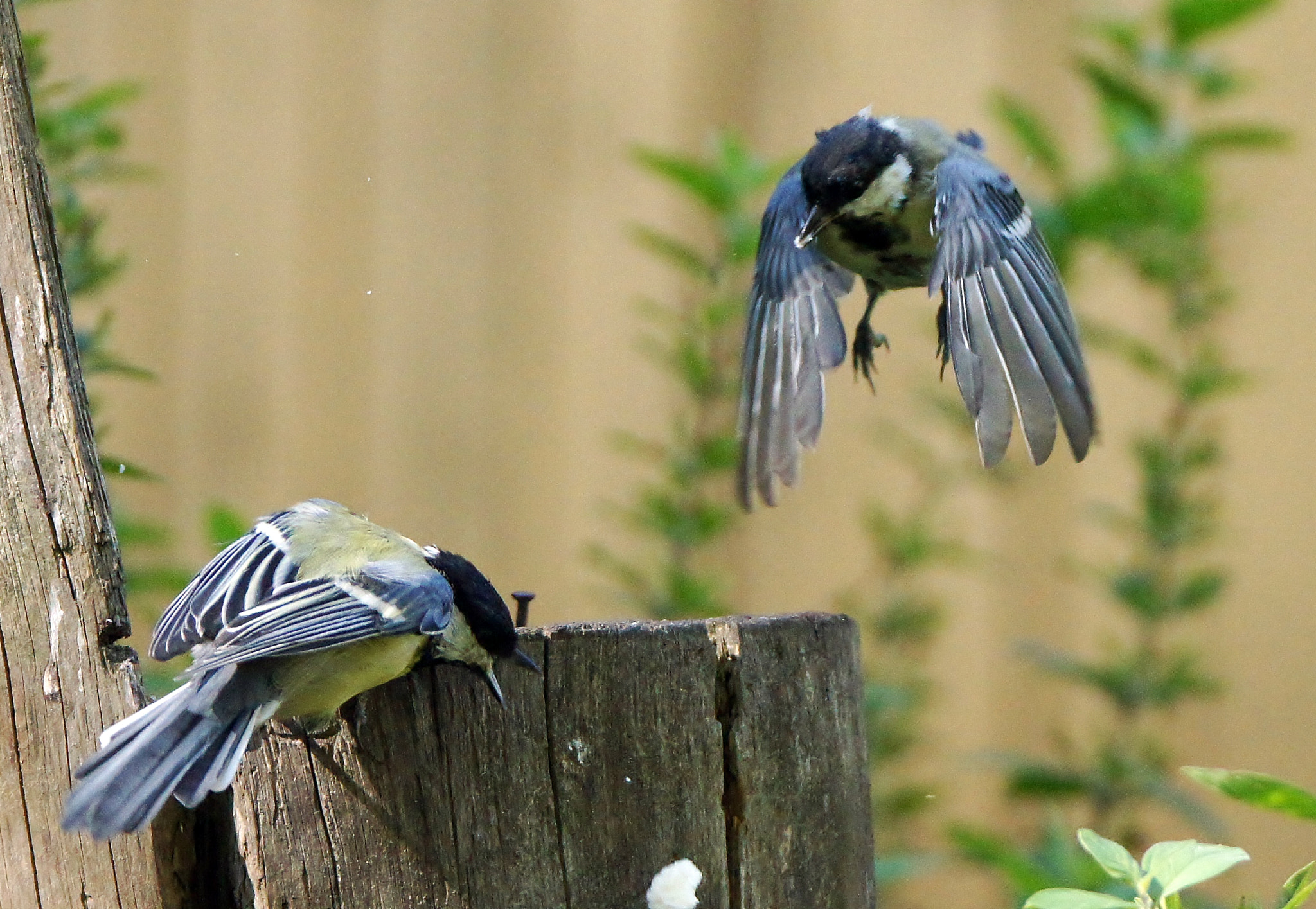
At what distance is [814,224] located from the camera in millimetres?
2395

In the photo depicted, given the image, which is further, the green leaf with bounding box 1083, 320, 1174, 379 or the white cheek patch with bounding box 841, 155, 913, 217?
the green leaf with bounding box 1083, 320, 1174, 379

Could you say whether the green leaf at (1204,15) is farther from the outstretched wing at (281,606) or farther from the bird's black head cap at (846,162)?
the outstretched wing at (281,606)

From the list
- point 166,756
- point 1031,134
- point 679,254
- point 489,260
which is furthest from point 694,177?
point 166,756

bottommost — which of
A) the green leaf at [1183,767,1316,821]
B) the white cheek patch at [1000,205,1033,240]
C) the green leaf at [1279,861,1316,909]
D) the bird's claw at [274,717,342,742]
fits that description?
the green leaf at [1279,861,1316,909]

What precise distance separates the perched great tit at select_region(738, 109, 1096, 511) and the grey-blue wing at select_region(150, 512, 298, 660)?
91 cm

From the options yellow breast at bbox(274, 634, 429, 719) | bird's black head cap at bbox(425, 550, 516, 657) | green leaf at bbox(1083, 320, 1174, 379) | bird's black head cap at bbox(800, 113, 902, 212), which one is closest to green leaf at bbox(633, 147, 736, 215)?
bird's black head cap at bbox(800, 113, 902, 212)

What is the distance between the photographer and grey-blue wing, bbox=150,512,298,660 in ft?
5.04

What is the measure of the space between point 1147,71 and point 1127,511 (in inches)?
35.3

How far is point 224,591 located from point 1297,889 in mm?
1075

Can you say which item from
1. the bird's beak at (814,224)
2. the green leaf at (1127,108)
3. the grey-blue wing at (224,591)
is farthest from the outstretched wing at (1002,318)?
the grey-blue wing at (224,591)

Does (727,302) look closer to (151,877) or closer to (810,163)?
(810,163)

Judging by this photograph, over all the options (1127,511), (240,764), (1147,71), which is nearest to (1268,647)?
(1127,511)

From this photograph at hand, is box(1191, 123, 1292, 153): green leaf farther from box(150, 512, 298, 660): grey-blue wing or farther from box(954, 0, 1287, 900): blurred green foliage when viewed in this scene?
box(150, 512, 298, 660): grey-blue wing

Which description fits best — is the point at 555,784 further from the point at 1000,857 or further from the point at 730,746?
the point at 1000,857
